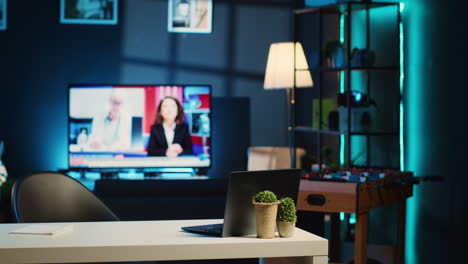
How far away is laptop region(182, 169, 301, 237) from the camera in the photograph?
241 centimetres

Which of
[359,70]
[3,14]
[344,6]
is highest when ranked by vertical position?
[3,14]

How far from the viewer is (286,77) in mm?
5754

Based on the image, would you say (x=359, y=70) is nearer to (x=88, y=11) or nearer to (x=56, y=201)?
(x=56, y=201)

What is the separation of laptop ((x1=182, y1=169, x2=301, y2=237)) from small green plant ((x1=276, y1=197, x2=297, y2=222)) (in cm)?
Result: 7

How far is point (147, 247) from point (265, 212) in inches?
16.5

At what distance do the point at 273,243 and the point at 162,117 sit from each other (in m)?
4.55

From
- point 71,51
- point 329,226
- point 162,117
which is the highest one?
point 71,51

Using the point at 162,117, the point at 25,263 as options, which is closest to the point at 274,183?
the point at 25,263

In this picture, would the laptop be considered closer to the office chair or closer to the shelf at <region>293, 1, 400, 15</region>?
the office chair

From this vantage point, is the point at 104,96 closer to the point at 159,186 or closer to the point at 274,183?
the point at 159,186

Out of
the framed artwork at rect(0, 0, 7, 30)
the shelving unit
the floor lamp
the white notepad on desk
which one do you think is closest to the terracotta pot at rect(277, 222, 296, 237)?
the white notepad on desk

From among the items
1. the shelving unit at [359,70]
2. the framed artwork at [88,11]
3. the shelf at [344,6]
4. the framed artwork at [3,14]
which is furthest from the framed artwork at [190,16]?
the shelf at [344,6]

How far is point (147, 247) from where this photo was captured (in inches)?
91.2

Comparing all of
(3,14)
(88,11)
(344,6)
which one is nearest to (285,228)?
(344,6)
